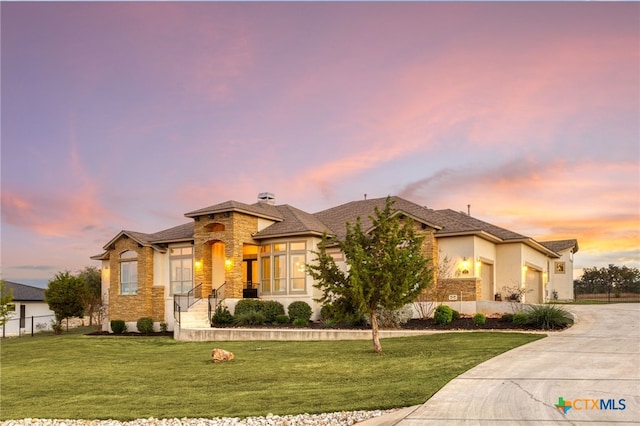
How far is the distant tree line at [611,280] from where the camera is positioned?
4459cm

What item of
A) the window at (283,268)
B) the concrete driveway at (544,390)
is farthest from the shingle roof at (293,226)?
the concrete driveway at (544,390)

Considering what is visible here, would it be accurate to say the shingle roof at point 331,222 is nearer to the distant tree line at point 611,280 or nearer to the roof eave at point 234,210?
the roof eave at point 234,210

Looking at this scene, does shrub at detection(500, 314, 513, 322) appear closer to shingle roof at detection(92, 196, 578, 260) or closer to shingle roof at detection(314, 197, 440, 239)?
shingle roof at detection(92, 196, 578, 260)

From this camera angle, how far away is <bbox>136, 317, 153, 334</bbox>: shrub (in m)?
31.6

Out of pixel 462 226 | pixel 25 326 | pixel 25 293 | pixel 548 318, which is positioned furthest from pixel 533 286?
pixel 25 293

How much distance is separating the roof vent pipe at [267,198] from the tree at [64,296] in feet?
39.1

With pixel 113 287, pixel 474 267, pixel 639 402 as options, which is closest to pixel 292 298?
pixel 474 267

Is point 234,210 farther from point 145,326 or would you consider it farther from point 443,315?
point 443,315

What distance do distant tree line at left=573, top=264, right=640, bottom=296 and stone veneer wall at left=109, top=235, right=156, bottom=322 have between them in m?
31.6

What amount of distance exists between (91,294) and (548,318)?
28.8 m

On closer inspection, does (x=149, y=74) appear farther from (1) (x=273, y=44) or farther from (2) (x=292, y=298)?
(2) (x=292, y=298)

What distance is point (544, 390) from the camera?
10.0 m

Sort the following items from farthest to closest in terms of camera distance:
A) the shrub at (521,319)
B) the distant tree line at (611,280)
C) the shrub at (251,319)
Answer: the distant tree line at (611,280) → the shrub at (251,319) → the shrub at (521,319)

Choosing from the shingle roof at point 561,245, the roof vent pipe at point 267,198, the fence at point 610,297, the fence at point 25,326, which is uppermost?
the roof vent pipe at point 267,198
